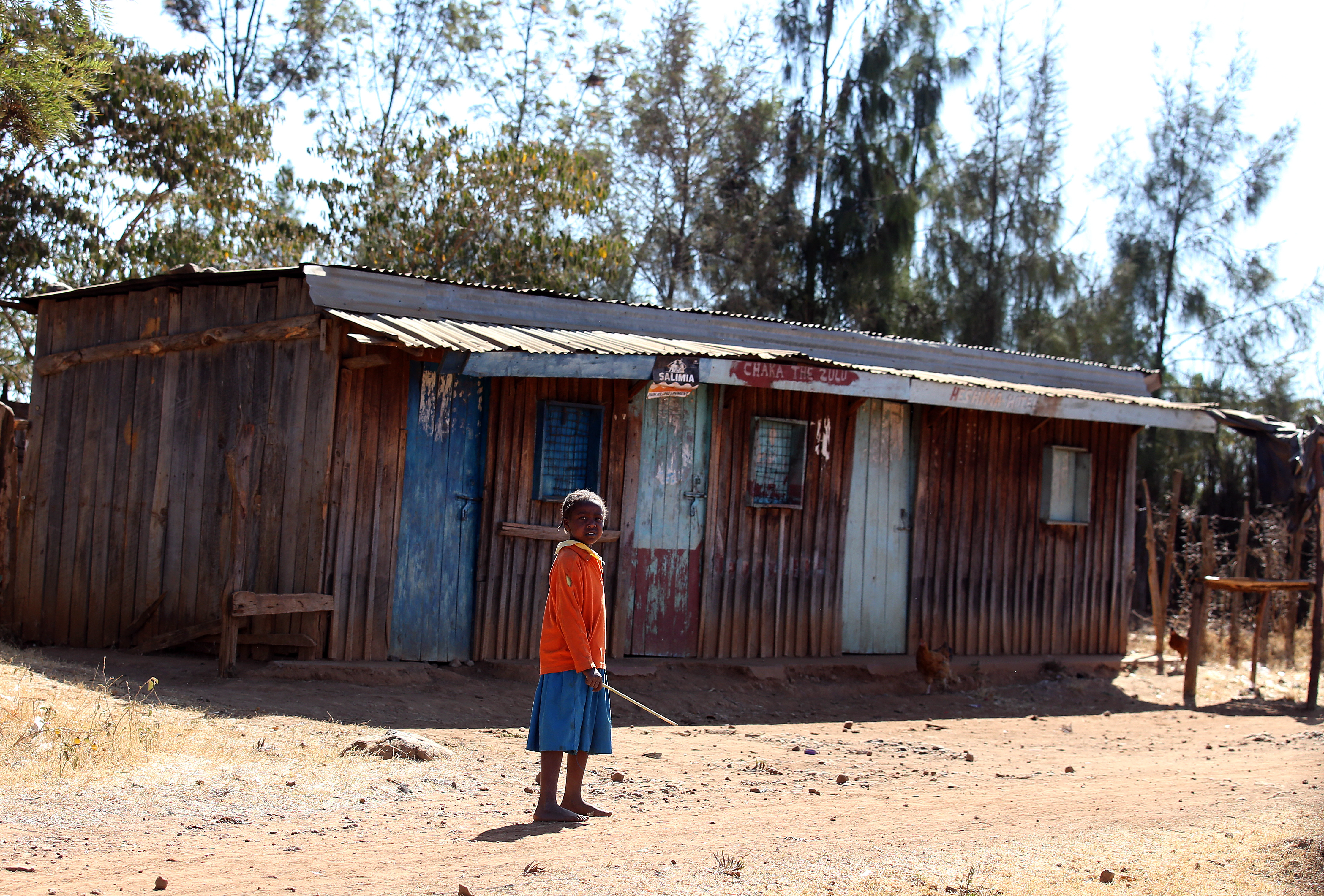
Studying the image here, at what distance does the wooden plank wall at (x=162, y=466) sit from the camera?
29.0ft

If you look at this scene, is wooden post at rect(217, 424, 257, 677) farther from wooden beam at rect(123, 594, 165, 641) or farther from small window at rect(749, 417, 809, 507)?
small window at rect(749, 417, 809, 507)

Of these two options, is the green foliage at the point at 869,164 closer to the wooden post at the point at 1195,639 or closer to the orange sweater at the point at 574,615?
the wooden post at the point at 1195,639

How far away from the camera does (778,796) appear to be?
6480 mm

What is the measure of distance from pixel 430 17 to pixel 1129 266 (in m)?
14.4

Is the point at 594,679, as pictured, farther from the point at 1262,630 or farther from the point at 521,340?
the point at 1262,630

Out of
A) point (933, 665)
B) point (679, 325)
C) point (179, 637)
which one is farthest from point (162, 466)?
point (933, 665)

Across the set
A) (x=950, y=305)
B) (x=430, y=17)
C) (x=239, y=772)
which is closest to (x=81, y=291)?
(x=239, y=772)

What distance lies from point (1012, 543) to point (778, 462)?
3208 millimetres

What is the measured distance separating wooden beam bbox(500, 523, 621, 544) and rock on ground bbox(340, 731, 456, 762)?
273 cm

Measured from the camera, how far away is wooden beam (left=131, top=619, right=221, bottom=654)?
29.1ft

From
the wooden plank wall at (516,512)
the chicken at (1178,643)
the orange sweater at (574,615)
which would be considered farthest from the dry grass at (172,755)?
the chicken at (1178,643)

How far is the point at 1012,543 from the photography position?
1254 centimetres

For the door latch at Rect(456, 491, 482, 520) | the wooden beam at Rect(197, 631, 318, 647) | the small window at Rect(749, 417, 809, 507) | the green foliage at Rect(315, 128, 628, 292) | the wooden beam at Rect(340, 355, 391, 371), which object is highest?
the green foliage at Rect(315, 128, 628, 292)

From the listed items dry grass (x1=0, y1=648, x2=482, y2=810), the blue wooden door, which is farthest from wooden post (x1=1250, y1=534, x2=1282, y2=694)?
dry grass (x1=0, y1=648, x2=482, y2=810)
